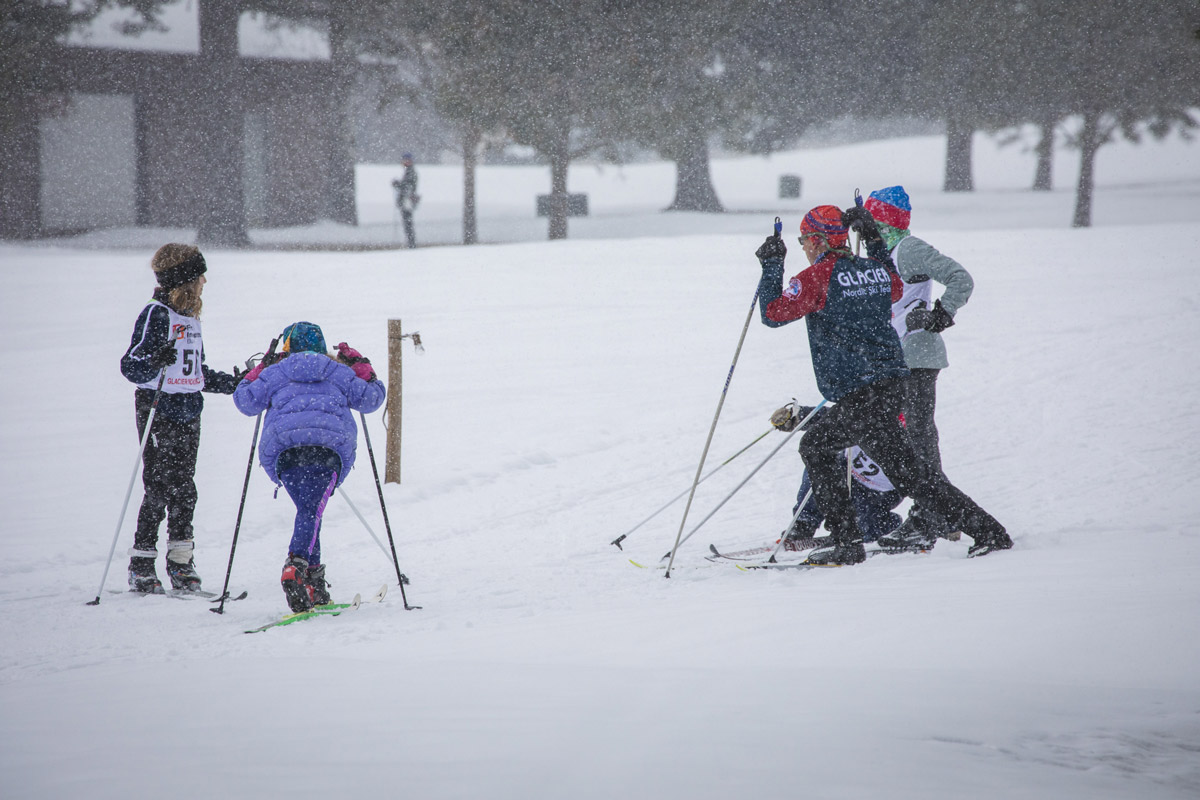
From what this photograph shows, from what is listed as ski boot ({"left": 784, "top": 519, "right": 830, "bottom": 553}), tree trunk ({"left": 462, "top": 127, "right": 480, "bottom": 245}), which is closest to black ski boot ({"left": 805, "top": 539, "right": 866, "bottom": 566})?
ski boot ({"left": 784, "top": 519, "right": 830, "bottom": 553})

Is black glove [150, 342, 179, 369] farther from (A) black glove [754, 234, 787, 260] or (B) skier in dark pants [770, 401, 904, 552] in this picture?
(B) skier in dark pants [770, 401, 904, 552]

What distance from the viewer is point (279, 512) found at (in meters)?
6.62

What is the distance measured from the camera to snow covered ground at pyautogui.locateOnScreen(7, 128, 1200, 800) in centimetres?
292

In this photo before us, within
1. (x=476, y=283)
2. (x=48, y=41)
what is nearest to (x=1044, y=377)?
(x=476, y=283)

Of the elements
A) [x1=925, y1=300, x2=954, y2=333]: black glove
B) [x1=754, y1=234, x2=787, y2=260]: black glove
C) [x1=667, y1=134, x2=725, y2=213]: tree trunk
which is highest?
[x1=667, y1=134, x2=725, y2=213]: tree trunk

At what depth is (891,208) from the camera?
17.0ft

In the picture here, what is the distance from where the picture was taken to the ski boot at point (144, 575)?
198 inches

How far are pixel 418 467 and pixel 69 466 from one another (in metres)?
2.53

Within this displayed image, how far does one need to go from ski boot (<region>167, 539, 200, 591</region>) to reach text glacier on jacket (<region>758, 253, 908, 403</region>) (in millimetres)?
3030

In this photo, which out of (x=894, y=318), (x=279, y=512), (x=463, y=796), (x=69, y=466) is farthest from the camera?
(x=69, y=466)

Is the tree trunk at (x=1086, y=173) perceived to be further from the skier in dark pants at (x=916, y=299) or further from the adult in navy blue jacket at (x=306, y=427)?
the adult in navy blue jacket at (x=306, y=427)

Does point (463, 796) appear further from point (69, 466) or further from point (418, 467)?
point (69, 466)

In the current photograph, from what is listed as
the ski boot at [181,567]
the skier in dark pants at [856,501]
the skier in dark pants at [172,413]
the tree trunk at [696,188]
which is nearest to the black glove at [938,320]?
the skier in dark pants at [856,501]

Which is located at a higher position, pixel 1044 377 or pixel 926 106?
pixel 926 106
